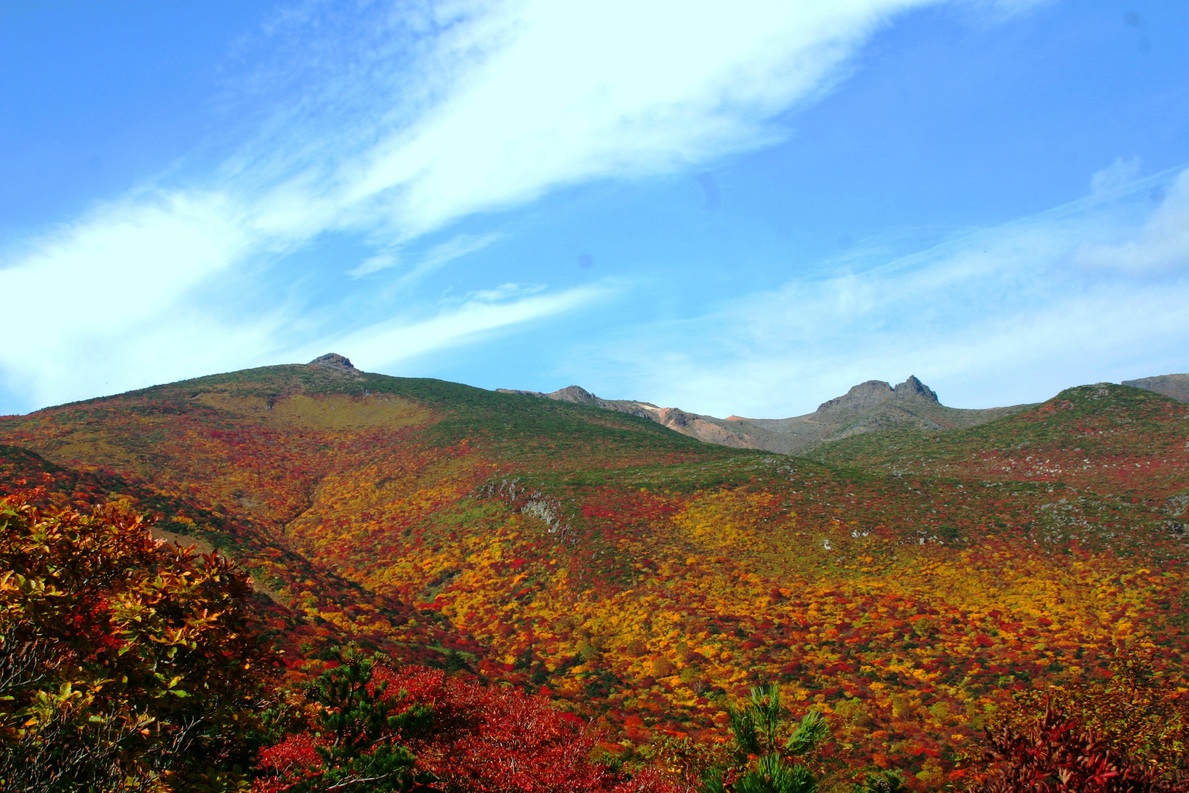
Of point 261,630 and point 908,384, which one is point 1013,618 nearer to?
point 261,630

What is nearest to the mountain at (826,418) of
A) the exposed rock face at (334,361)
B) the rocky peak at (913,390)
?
the rocky peak at (913,390)

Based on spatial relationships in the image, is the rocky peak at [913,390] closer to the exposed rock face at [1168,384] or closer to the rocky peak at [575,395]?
the exposed rock face at [1168,384]

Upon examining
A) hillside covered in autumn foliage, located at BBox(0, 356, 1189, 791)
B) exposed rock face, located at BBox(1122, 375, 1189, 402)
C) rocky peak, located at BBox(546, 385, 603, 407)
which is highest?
rocky peak, located at BBox(546, 385, 603, 407)

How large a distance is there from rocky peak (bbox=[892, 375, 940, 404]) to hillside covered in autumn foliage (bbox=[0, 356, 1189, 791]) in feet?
262

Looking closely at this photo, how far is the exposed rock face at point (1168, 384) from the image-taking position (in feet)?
520

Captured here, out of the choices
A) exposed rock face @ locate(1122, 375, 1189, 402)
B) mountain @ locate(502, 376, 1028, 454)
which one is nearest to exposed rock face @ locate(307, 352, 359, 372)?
mountain @ locate(502, 376, 1028, 454)

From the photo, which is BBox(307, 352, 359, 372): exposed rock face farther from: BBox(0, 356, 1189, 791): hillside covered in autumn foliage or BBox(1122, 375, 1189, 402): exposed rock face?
BBox(1122, 375, 1189, 402): exposed rock face

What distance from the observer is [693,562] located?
46.5 meters

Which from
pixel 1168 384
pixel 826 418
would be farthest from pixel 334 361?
pixel 1168 384

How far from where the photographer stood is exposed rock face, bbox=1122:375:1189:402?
6240 inches

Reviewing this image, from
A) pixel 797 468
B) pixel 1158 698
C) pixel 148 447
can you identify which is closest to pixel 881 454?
pixel 797 468

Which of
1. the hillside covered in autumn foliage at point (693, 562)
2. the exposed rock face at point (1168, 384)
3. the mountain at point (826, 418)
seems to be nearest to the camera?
the hillside covered in autumn foliage at point (693, 562)

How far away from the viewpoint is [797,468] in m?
62.0

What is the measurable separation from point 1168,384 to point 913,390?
6420cm
